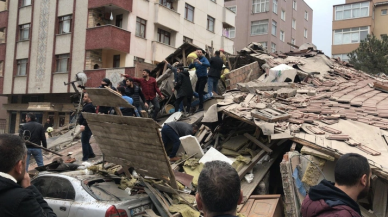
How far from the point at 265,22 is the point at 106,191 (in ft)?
123

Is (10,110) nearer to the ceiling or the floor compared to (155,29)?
nearer to the floor

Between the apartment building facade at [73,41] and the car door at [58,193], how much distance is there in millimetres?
15119

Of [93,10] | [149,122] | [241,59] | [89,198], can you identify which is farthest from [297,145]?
[93,10]

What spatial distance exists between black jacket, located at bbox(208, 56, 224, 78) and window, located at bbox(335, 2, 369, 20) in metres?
30.8

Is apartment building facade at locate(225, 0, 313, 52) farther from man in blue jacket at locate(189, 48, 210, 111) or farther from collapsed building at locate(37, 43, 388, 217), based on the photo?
collapsed building at locate(37, 43, 388, 217)

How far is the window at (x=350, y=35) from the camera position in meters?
35.6

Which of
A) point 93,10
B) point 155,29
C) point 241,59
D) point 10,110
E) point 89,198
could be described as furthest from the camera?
point 10,110

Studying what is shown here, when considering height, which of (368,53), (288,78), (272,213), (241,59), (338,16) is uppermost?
(338,16)

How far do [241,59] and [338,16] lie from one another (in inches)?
1051

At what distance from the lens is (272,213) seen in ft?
19.3

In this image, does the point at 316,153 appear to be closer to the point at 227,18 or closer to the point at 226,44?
the point at 226,44

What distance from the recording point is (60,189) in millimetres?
5582

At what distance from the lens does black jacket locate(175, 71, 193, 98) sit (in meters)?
10.3

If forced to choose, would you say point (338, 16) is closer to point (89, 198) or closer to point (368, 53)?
point (368, 53)
